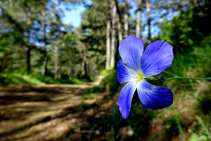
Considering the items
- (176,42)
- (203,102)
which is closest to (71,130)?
(203,102)

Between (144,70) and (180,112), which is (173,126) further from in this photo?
(144,70)

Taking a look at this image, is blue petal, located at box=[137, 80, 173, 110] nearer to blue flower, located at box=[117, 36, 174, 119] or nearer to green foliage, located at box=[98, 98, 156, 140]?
blue flower, located at box=[117, 36, 174, 119]

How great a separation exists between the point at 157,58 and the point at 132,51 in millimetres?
117

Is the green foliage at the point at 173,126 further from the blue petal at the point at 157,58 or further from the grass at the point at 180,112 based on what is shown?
the blue petal at the point at 157,58

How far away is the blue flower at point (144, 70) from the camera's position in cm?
33

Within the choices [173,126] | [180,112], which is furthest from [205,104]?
[173,126]

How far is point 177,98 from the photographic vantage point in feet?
6.77

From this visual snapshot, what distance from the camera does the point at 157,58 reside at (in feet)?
1.20

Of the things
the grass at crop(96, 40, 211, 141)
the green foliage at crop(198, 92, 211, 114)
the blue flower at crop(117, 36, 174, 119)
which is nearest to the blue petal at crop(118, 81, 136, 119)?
the blue flower at crop(117, 36, 174, 119)

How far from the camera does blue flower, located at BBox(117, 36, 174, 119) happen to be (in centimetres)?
33

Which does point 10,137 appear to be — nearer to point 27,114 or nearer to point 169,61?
point 27,114

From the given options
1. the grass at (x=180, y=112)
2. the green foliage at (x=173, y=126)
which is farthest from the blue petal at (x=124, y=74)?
the green foliage at (x=173, y=126)

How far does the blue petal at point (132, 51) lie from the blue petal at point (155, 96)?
0.32ft

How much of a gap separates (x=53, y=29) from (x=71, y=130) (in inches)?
865
